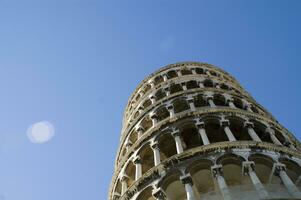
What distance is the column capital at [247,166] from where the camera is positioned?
17.9 m

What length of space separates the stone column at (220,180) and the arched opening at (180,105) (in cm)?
908

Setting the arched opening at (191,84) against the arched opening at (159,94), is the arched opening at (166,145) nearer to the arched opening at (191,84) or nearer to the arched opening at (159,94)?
the arched opening at (159,94)

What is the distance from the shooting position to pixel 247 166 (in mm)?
18000

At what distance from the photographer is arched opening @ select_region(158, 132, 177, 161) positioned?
22.7 metres

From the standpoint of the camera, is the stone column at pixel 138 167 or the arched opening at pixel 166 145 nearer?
the stone column at pixel 138 167

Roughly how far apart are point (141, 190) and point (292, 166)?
6481mm

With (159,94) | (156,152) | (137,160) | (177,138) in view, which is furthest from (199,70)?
(156,152)

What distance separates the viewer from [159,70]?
1425 inches

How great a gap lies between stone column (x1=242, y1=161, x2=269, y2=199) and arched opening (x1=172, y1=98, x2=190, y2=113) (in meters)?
9.03

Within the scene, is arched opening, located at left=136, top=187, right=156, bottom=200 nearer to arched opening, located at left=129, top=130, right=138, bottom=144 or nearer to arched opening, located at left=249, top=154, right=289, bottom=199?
arched opening, located at left=249, top=154, right=289, bottom=199

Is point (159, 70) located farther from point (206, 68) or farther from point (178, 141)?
point (178, 141)

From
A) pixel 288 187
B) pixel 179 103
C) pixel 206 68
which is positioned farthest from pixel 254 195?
pixel 206 68

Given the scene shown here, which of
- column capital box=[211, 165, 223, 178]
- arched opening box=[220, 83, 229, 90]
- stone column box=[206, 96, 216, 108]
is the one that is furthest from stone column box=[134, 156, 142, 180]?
arched opening box=[220, 83, 229, 90]

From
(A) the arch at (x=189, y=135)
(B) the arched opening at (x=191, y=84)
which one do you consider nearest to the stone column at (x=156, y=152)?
(A) the arch at (x=189, y=135)
